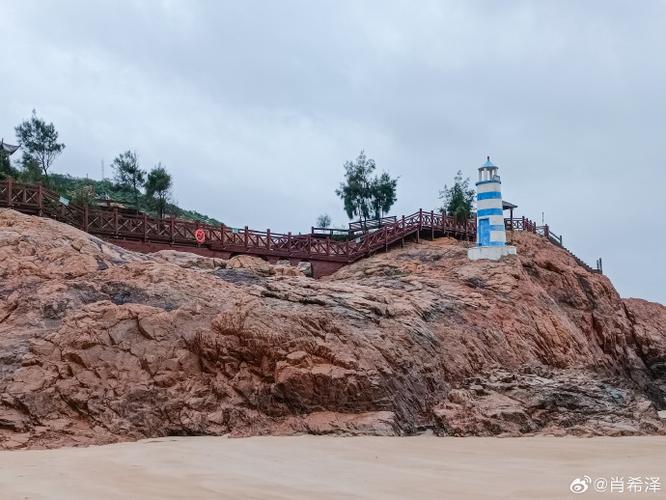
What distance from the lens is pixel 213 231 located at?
2377cm

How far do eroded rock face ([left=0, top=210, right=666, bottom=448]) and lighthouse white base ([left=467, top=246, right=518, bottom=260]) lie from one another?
4747mm

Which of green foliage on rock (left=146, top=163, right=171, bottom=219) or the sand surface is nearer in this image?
the sand surface

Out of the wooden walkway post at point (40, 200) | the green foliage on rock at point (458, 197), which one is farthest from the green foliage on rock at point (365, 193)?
the wooden walkway post at point (40, 200)

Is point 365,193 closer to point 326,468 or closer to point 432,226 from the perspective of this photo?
point 432,226

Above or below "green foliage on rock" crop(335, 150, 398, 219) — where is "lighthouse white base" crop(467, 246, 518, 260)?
below

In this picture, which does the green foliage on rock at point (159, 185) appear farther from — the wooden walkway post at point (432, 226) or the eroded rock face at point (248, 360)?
the eroded rock face at point (248, 360)

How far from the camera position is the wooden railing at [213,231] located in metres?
19.2

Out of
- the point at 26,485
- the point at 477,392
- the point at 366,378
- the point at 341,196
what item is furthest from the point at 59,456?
the point at 341,196

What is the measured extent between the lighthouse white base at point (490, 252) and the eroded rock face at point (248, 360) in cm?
475

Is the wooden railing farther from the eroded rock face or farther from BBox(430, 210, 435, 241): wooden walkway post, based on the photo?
the eroded rock face

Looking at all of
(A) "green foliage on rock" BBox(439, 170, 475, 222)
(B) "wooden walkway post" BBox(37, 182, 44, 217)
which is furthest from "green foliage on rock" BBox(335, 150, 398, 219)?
(B) "wooden walkway post" BBox(37, 182, 44, 217)

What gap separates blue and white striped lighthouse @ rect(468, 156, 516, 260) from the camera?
20281 millimetres

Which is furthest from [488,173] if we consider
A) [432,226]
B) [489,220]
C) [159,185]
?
[159,185]

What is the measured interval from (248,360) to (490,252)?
10.8 meters
